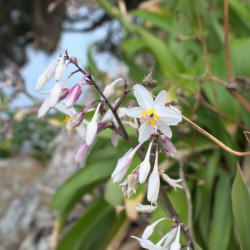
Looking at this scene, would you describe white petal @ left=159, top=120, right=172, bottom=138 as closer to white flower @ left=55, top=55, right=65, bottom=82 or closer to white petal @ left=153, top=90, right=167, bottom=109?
white petal @ left=153, top=90, right=167, bottom=109

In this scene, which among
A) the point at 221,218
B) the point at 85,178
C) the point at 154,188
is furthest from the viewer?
the point at 85,178

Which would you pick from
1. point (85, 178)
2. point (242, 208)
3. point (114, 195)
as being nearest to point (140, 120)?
point (242, 208)

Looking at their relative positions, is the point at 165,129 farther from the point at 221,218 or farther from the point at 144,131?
the point at 221,218

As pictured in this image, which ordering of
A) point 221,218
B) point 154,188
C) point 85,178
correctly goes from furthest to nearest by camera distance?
point 85,178 < point 221,218 < point 154,188

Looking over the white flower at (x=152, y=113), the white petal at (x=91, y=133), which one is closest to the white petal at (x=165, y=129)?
the white flower at (x=152, y=113)

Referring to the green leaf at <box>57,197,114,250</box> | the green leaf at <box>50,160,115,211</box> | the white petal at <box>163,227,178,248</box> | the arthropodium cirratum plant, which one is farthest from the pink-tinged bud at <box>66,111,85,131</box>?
the green leaf at <box>57,197,114,250</box>

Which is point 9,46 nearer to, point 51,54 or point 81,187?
point 51,54
